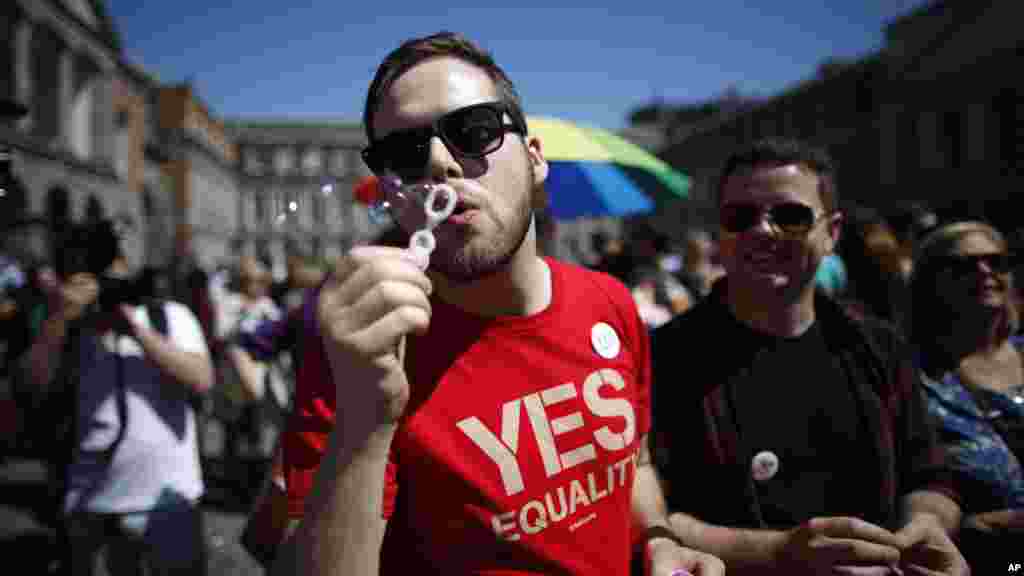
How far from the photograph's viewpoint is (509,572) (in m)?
1.33

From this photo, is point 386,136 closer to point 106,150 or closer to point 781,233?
point 781,233

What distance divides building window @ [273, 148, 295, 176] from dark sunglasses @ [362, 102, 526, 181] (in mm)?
84516

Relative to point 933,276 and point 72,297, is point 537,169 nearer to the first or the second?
point 933,276

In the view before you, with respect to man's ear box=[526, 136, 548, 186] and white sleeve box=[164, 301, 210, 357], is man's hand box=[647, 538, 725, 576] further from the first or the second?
white sleeve box=[164, 301, 210, 357]

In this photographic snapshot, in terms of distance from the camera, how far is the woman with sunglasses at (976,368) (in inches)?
81.4

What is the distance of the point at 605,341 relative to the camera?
1609 millimetres

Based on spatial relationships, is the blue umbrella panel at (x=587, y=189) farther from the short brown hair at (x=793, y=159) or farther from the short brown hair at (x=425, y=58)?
the short brown hair at (x=425, y=58)

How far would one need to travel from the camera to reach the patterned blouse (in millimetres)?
2076

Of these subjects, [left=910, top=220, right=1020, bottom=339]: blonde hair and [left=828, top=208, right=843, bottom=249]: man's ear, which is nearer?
[left=828, top=208, right=843, bottom=249]: man's ear

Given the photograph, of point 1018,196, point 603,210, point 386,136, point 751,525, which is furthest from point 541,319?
point 1018,196

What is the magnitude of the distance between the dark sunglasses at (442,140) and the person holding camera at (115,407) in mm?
1857

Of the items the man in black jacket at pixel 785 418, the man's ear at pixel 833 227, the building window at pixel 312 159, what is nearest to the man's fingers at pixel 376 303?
the man in black jacket at pixel 785 418

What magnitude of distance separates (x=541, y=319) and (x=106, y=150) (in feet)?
125

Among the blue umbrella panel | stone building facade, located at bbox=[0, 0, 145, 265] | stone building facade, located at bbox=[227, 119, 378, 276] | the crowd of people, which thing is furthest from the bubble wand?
stone building facade, located at bbox=[227, 119, 378, 276]
